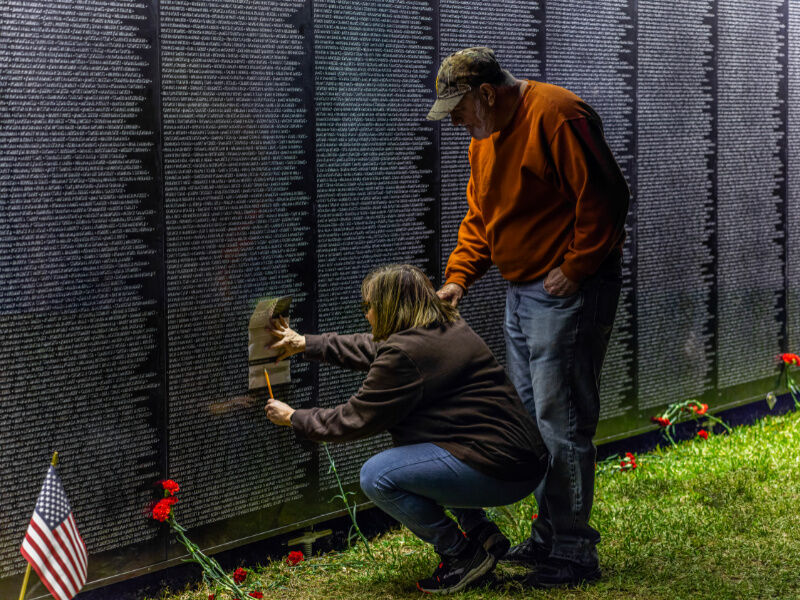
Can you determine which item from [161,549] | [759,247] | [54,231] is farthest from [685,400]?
[54,231]

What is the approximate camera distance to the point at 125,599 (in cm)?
381

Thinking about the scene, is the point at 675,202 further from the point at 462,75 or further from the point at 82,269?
the point at 82,269

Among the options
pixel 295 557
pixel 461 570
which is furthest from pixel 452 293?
pixel 295 557

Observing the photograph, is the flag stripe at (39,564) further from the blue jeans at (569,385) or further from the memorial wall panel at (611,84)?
the memorial wall panel at (611,84)

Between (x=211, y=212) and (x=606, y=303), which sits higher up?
(x=211, y=212)

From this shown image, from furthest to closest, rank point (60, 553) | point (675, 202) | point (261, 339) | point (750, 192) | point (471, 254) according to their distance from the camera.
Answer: point (750, 192) < point (675, 202) < point (471, 254) < point (261, 339) < point (60, 553)

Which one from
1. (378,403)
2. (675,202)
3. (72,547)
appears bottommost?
(72,547)

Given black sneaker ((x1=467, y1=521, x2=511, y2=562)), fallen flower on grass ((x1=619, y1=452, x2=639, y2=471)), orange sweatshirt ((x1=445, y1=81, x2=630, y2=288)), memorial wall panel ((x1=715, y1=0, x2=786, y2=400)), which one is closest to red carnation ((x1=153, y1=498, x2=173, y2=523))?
black sneaker ((x1=467, y1=521, x2=511, y2=562))

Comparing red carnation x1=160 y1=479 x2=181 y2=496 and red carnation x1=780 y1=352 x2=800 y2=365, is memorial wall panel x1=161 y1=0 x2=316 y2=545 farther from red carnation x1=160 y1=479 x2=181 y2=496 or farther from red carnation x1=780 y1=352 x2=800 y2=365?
red carnation x1=780 y1=352 x2=800 y2=365

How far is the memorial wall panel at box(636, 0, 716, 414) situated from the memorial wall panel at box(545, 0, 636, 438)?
93 mm

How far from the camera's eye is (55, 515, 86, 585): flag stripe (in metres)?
2.88

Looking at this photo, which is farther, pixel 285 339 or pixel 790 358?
pixel 790 358

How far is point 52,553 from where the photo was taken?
2838 millimetres

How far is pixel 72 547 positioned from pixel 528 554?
207 cm
